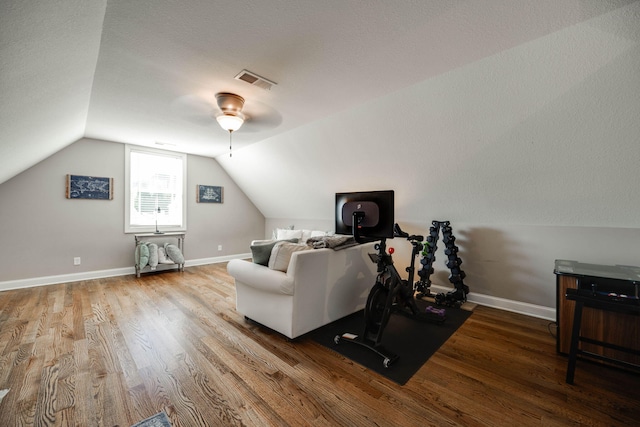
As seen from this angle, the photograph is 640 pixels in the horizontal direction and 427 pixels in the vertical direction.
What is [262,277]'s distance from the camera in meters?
2.41

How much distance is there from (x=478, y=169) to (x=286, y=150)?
2822 mm

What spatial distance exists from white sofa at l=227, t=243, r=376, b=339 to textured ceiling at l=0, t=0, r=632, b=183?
1.68 metres

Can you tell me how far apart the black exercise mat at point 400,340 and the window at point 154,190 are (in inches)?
172

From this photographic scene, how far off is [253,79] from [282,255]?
1694 millimetres

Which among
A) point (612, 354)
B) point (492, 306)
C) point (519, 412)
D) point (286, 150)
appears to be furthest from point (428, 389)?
point (286, 150)

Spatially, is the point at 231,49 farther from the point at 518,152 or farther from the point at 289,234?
the point at 289,234

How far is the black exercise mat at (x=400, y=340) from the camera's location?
1964 millimetres

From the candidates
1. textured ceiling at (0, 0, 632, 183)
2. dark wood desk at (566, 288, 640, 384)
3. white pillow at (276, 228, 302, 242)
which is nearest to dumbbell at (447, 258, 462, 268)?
dark wood desk at (566, 288, 640, 384)

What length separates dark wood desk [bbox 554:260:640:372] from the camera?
1887 millimetres

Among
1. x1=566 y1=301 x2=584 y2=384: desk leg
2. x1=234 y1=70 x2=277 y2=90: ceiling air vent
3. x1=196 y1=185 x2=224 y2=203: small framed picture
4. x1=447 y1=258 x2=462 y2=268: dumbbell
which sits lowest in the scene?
x1=566 y1=301 x2=584 y2=384: desk leg

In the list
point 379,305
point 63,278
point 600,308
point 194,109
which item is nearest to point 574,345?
point 600,308

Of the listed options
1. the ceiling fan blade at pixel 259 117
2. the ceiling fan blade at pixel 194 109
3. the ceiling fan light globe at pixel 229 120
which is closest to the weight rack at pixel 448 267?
the ceiling fan blade at pixel 259 117

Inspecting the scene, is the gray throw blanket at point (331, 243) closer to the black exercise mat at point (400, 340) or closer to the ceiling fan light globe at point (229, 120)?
the black exercise mat at point (400, 340)

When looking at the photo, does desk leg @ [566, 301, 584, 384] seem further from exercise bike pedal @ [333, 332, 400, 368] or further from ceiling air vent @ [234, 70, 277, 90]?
ceiling air vent @ [234, 70, 277, 90]
